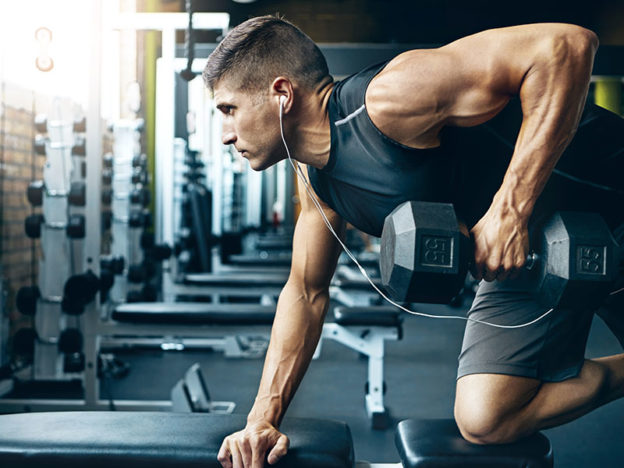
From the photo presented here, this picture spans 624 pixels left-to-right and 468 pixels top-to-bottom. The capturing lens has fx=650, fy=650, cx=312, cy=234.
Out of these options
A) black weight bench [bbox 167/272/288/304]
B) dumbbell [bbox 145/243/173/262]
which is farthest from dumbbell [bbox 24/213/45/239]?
black weight bench [bbox 167/272/288/304]

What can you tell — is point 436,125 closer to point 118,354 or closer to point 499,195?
point 499,195

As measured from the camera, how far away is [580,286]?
94 cm

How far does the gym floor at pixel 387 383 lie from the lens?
2.26 meters

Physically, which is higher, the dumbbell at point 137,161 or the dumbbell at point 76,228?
the dumbbell at point 137,161

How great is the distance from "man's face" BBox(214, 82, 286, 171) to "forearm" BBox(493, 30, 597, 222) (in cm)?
40

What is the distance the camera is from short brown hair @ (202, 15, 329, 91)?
1.10 meters

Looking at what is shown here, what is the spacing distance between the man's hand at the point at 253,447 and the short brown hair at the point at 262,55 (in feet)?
1.88

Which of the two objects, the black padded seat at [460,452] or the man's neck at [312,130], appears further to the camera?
the man's neck at [312,130]

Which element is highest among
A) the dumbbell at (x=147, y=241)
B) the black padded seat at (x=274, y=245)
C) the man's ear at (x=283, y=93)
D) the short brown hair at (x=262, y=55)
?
the short brown hair at (x=262, y=55)

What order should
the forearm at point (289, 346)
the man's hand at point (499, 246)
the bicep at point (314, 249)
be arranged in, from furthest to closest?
1. the bicep at point (314, 249)
2. the forearm at point (289, 346)
3. the man's hand at point (499, 246)

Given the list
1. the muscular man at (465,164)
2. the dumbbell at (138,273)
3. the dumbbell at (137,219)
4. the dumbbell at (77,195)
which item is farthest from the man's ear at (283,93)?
the dumbbell at (137,219)

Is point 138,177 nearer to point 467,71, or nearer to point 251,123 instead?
point 251,123

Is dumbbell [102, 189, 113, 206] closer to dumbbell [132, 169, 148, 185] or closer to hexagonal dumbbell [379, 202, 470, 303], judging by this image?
dumbbell [132, 169, 148, 185]

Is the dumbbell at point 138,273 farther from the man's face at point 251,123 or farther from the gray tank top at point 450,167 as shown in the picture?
the man's face at point 251,123
